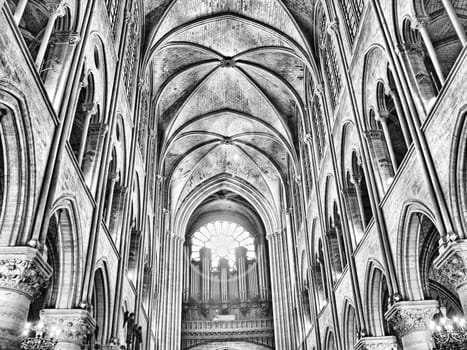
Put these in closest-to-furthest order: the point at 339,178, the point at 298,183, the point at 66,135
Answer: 1. the point at 66,135
2. the point at 339,178
3. the point at 298,183

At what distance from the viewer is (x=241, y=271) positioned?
34781 millimetres

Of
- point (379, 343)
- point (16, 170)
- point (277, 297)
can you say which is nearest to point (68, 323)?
point (16, 170)

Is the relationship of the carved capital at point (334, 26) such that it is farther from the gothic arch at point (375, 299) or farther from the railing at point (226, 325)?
the railing at point (226, 325)

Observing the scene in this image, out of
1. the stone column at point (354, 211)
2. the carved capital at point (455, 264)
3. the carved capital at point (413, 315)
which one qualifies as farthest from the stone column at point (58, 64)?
the stone column at point (354, 211)

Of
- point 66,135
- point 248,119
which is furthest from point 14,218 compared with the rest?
point 248,119

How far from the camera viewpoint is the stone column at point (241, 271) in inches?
1325

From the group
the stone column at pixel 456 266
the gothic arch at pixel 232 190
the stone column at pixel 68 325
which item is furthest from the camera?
the gothic arch at pixel 232 190

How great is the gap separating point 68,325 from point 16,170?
418 cm

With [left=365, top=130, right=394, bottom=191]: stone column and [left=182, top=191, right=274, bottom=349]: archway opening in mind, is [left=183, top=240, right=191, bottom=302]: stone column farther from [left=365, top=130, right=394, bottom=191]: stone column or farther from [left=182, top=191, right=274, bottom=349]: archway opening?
[left=365, top=130, right=394, bottom=191]: stone column

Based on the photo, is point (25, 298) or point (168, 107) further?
point (168, 107)

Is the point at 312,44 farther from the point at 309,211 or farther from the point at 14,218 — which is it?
the point at 14,218

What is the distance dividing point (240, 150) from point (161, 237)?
8.16 m

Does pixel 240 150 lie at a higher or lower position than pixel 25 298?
higher

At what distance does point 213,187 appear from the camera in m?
35.6
